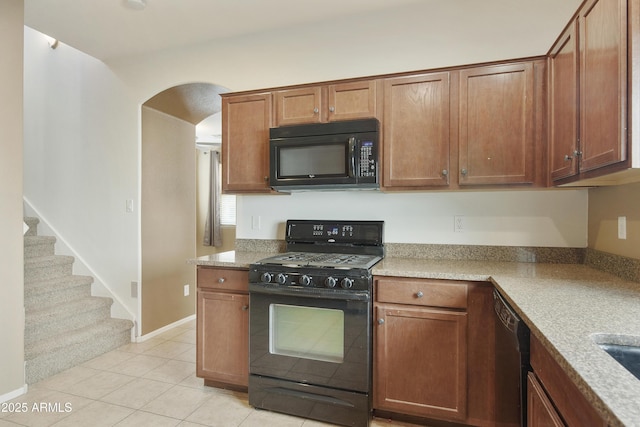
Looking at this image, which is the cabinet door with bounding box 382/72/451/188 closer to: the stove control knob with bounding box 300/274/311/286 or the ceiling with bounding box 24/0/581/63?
the ceiling with bounding box 24/0/581/63

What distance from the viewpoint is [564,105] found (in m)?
1.77

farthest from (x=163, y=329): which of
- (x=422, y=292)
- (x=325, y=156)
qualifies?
(x=422, y=292)

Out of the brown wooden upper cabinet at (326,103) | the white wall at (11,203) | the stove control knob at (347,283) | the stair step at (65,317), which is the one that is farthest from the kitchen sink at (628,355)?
the stair step at (65,317)

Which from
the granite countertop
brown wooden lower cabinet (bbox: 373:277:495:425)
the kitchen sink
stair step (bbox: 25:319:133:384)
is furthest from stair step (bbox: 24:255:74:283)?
the kitchen sink

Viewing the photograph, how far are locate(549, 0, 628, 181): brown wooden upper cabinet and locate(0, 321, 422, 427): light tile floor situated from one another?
1.75m

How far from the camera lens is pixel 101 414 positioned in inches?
85.2

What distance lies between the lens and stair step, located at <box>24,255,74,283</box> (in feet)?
10.6

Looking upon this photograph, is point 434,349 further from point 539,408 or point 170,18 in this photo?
point 170,18

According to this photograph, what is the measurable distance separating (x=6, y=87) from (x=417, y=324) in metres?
2.97

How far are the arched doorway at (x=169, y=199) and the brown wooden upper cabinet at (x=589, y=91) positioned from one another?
2.59m

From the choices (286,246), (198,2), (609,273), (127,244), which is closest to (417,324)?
(609,273)

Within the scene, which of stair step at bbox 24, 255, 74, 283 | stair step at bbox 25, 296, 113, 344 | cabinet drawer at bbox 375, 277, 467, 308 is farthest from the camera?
stair step at bbox 24, 255, 74, 283

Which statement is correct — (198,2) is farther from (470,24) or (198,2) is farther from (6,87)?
(470,24)

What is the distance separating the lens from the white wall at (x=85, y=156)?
3.39m
